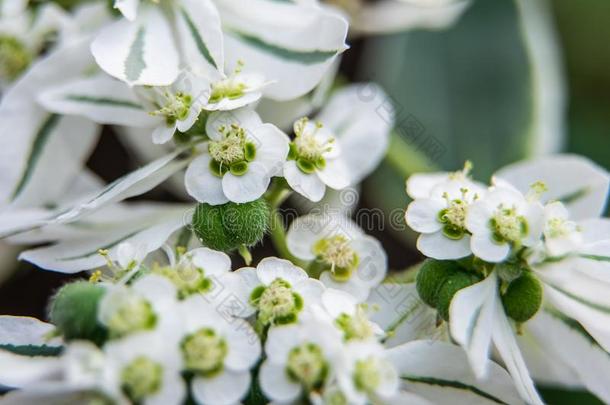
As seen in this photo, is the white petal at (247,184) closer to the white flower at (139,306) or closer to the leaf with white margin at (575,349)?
the white flower at (139,306)

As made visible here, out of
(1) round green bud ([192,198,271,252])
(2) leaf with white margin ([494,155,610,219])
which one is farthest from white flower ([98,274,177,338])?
(2) leaf with white margin ([494,155,610,219])

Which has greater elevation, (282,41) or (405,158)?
(282,41)

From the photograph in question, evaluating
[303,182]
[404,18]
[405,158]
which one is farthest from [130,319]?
[404,18]

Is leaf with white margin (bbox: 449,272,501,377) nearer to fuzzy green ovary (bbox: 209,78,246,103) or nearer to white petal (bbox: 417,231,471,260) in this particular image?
→ white petal (bbox: 417,231,471,260)

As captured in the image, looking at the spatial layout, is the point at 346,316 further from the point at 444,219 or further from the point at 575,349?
the point at 575,349

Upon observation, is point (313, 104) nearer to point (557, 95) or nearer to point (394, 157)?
point (394, 157)

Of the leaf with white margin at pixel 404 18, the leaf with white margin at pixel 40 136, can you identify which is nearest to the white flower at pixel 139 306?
the leaf with white margin at pixel 40 136
